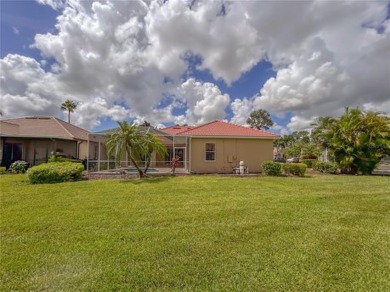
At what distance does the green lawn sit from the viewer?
143 inches

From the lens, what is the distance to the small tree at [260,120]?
60.6m

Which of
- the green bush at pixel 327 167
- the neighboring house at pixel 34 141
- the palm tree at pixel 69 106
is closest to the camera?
the green bush at pixel 327 167

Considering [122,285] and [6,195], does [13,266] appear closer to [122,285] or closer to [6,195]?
[122,285]

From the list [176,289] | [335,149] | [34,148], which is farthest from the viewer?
[34,148]

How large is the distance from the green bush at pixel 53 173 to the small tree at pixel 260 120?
2063 inches

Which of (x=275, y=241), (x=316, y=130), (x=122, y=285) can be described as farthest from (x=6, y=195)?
(x=316, y=130)

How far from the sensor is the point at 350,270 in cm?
394

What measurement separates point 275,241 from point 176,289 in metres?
2.71

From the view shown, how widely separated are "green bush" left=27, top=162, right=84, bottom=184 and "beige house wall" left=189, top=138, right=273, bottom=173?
8463mm

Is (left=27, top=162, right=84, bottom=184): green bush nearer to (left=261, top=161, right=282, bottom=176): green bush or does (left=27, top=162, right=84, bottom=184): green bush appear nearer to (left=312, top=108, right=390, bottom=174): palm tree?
(left=261, top=161, right=282, bottom=176): green bush

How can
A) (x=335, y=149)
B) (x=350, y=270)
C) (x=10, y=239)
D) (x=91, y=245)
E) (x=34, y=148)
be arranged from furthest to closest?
(x=34, y=148) → (x=335, y=149) → (x=10, y=239) → (x=91, y=245) → (x=350, y=270)

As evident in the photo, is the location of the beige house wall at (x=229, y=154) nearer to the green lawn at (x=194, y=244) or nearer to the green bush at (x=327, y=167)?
the green bush at (x=327, y=167)

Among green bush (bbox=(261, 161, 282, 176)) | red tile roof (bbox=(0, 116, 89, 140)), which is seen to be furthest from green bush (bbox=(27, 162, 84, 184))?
green bush (bbox=(261, 161, 282, 176))

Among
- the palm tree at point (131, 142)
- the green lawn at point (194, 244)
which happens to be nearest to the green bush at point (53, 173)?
the palm tree at point (131, 142)
